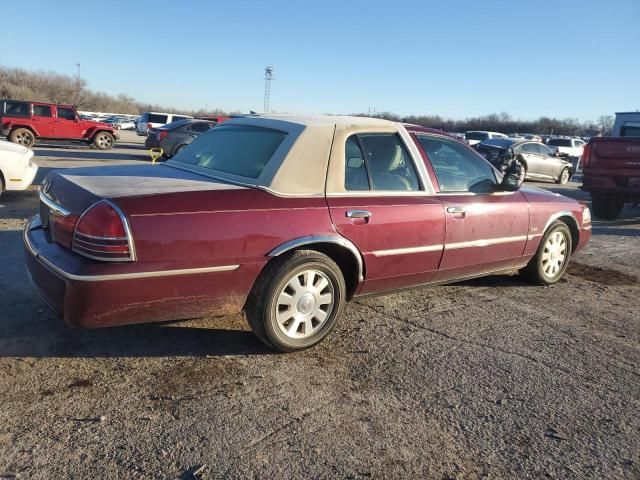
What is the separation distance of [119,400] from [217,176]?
1.64 metres

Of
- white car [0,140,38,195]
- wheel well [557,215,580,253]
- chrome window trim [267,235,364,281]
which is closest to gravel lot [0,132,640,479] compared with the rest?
chrome window trim [267,235,364,281]

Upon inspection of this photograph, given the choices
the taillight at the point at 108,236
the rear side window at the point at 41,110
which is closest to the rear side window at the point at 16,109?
the rear side window at the point at 41,110

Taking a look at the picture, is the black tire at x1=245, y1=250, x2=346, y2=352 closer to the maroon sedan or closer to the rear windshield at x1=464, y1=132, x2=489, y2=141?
the maroon sedan

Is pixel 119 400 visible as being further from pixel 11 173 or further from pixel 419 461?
pixel 11 173

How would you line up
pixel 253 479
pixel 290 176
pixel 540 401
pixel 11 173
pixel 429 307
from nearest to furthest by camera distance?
pixel 253 479 → pixel 540 401 → pixel 290 176 → pixel 429 307 → pixel 11 173

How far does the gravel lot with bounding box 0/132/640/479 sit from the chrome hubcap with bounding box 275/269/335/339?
20cm

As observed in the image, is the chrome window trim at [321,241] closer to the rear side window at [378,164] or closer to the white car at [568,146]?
the rear side window at [378,164]

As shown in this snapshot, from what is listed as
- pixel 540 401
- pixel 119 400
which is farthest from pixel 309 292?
pixel 540 401

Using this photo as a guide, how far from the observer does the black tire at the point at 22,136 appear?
63.9 ft

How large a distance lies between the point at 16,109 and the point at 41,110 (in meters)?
0.82

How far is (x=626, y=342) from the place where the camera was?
4242mm

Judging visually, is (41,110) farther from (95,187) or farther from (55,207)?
(95,187)

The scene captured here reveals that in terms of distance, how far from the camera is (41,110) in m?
19.9

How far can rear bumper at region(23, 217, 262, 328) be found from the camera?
114 inches
